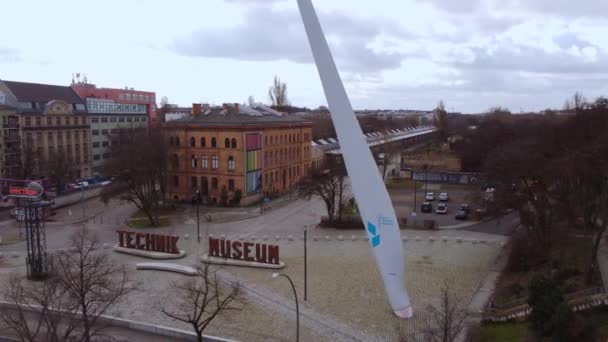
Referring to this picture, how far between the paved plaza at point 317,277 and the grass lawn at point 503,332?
254cm

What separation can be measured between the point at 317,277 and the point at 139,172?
23.4 meters

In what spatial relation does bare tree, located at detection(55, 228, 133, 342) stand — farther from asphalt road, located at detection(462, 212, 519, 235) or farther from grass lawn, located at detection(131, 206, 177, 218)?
asphalt road, located at detection(462, 212, 519, 235)

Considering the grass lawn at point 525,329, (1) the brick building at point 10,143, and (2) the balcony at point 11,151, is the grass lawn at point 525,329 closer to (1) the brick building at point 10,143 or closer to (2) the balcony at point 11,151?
(1) the brick building at point 10,143

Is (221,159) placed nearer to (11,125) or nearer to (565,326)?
(11,125)

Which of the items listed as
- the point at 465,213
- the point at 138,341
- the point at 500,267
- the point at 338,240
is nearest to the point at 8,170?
the point at 338,240

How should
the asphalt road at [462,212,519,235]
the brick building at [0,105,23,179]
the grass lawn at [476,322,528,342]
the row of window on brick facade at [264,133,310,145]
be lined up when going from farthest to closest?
the row of window on brick facade at [264,133,310,145] < the brick building at [0,105,23,179] < the asphalt road at [462,212,519,235] < the grass lawn at [476,322,528,342]

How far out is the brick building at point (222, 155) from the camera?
54250 mm

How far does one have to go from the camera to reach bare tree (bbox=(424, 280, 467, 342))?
1832 centimetres

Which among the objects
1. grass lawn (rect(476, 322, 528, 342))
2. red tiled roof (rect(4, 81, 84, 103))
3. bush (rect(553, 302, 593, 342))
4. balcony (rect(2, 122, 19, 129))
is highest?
red tiled roof (rect(4, 81, 84, 103))

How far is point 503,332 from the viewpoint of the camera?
69.0ft

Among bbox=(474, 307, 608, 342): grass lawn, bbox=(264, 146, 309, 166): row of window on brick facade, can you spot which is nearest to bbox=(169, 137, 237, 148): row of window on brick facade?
bbox=(264, 146, 309, 166): row of window on brick facade

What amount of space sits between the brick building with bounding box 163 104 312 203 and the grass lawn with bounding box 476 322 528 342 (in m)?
35.7

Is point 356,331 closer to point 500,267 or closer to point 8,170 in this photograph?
point 500,267

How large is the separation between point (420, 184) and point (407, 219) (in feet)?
83.3
